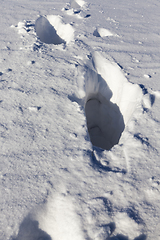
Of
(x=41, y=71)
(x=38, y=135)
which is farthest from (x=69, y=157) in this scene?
(x=41, y=71)

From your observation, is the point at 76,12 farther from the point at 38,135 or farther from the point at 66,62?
the point at 38,135

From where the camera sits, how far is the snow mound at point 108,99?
2152 millimetres

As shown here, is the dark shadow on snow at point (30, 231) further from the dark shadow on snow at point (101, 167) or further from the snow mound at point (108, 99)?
the snow mound at point (108, 99)

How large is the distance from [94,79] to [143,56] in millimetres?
696

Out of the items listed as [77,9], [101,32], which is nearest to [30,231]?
[101,32]

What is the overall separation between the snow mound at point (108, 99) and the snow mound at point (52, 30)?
0.82m

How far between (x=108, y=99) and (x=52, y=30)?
5.01ft

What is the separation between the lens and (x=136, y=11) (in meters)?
3.45

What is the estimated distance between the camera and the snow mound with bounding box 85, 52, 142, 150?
2.15m

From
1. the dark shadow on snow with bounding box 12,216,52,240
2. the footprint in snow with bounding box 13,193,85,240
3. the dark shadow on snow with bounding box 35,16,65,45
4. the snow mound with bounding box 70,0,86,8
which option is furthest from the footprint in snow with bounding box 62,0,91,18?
the dark shadow on snow with bounding box 12,216,52,240

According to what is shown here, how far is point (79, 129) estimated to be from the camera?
5.59 ft

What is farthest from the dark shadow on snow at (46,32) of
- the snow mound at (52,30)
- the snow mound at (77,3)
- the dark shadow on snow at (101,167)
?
the dark shadow on snow at (101,167)

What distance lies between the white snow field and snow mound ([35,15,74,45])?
0.02 meters

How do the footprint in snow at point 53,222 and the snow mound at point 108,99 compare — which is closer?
the footprint in snow at point 53,222
